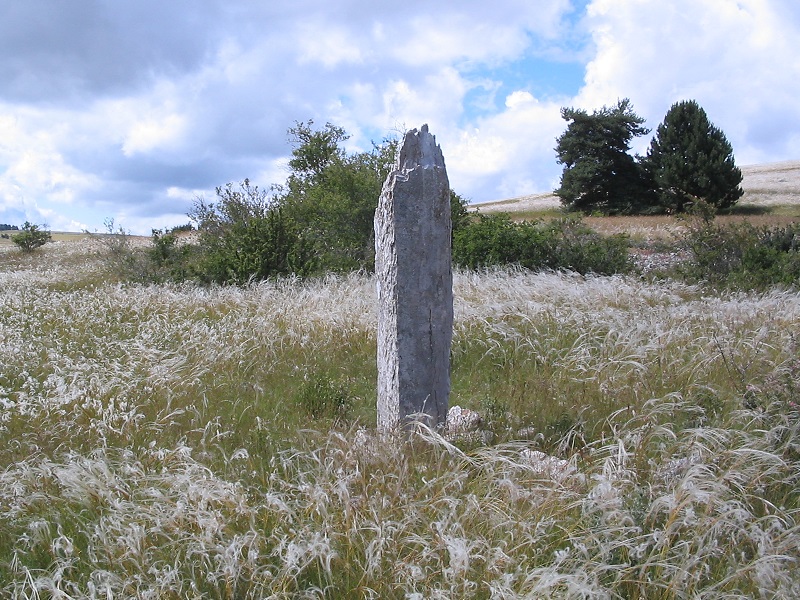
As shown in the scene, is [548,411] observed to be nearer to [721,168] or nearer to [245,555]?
[245,555]

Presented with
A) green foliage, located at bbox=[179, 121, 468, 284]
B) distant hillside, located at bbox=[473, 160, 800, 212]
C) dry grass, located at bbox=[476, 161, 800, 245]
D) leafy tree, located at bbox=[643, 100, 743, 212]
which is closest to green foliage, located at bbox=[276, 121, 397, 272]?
green foliage, located at bbox=[179, 121, 468, 284]

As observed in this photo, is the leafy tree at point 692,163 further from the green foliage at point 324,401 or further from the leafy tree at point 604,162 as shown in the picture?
the green foliage at point 324,401

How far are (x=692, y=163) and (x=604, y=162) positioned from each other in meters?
5.03

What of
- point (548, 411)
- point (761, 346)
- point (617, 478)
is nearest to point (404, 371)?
point (548, 411)

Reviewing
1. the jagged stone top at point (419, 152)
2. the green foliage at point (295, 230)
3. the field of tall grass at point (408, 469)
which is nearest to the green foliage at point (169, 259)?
the green foliage at point (295, 230)

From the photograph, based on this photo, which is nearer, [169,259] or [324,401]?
[324,401]

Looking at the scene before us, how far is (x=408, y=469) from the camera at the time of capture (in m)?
3.80

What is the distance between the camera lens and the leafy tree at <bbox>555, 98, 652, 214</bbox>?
134 feet

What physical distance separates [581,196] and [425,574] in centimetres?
4123

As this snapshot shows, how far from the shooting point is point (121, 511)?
10.7 ft

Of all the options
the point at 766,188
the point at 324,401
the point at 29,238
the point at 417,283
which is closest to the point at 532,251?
the point at 324,401

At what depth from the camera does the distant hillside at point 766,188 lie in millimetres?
41034

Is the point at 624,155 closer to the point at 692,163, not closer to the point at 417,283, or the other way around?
the point at 692,163

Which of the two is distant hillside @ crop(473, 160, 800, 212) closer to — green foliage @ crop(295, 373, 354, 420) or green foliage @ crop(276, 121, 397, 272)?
green foliage @ crop(276, 121, 397, 272)
